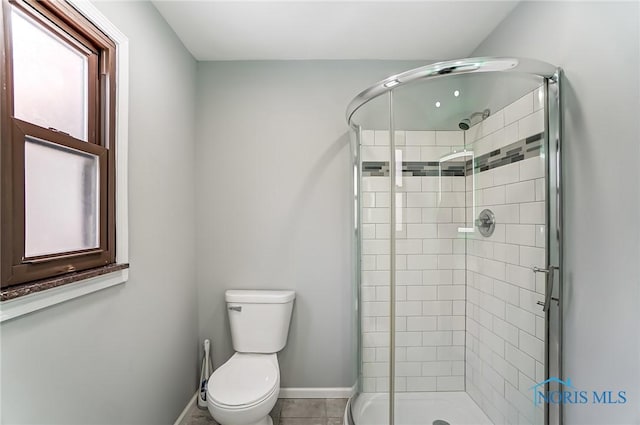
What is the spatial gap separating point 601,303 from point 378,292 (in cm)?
93

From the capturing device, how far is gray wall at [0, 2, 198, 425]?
0.95 m

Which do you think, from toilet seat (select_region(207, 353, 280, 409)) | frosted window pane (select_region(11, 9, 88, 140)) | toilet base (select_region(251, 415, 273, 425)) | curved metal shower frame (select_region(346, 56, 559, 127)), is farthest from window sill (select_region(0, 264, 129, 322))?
curved metal shower frame (select_region(346, 56, 559, 127))

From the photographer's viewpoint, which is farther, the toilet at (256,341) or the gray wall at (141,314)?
the toilet at (256,341)

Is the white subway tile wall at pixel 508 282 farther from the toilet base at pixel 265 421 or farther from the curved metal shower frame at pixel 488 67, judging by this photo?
the toilet base at pixel 265 421

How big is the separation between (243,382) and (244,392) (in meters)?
0.10

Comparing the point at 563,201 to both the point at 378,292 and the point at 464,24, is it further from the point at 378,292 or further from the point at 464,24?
the point at 464,24

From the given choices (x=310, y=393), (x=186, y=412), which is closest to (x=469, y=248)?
(x=310, y=393)

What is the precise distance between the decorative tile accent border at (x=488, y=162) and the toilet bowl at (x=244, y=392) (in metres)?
1.36

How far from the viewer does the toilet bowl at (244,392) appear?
1.47 meters

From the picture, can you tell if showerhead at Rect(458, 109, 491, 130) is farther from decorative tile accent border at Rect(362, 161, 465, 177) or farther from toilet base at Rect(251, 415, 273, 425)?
toilet base at Rect(251, 415, 273, 425)

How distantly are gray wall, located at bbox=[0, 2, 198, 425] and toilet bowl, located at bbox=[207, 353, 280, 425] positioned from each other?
332 mm

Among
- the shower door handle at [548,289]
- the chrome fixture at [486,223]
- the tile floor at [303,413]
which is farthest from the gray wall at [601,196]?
the tile floor at [303,413]

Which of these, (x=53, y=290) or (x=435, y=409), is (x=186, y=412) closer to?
(x=53, y=290)

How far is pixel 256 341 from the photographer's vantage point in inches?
78.6
